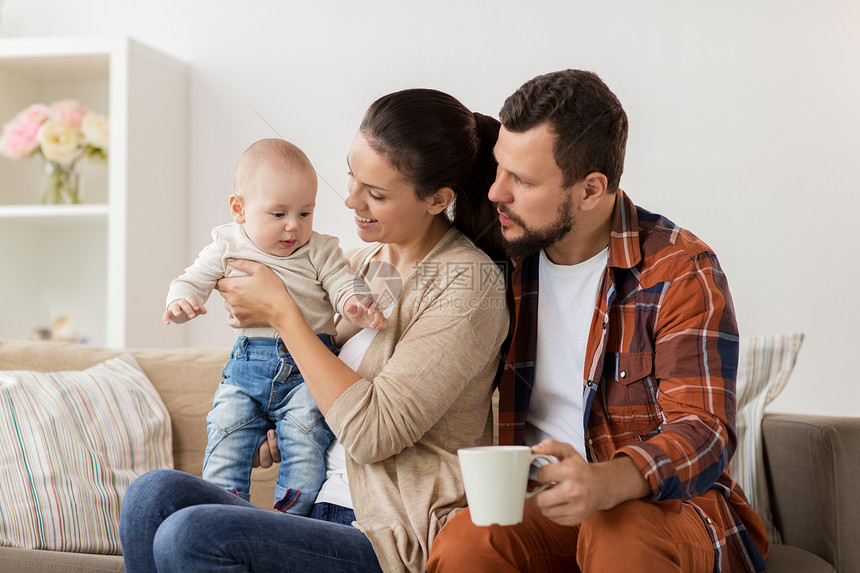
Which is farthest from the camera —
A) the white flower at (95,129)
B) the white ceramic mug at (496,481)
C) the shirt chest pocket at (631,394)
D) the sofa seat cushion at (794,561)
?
the white flower at (95,129)

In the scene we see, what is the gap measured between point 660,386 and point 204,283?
0.76 m

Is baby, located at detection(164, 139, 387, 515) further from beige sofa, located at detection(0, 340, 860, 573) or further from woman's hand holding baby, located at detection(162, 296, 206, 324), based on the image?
beige sofa, located at detection(0, 340, 860, 573)

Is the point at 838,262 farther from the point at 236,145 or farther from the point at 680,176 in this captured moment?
the point at 236,145

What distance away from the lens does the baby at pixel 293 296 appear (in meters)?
1.29

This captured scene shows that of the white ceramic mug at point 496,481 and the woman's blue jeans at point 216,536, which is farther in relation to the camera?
the woman's blue jeans at point 216,536

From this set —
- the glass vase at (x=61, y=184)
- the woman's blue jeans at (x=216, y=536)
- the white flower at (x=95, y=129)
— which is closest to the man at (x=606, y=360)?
the woman's blue jeans at (x=216, y=536)

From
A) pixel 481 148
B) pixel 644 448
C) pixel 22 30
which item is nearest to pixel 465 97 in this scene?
pixel 481 148

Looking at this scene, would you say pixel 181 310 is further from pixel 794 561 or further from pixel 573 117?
pixel 794 561

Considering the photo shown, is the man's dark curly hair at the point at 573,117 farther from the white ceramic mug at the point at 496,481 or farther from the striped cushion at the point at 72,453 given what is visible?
the striped cushion at the point at 72,453

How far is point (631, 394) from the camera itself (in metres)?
1.26

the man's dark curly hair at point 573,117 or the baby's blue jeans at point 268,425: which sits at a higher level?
the man's dark curly hair at point 573,117

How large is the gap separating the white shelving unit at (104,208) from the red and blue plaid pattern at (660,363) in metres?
1.09

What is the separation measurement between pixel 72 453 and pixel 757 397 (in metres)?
1.40

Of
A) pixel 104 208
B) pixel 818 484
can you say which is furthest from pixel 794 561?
pixel 104 208
